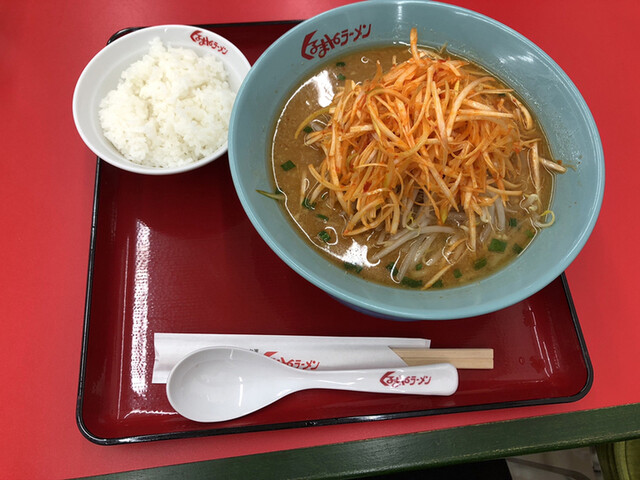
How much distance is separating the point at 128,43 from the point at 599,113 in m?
1.70

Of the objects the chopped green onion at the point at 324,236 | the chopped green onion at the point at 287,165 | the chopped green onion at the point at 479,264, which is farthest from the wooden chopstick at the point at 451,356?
the chopped green onion at the point at 287,165

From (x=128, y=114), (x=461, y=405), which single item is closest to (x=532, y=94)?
(x=461, y=405)

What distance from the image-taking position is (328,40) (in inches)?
54.4

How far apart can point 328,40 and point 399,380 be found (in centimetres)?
103

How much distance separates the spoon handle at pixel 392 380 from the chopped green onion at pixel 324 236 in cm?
37

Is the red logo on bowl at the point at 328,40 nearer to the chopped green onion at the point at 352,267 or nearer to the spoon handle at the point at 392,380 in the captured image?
the chopped green onion at the point at 352,267

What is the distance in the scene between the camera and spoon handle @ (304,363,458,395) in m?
1.22

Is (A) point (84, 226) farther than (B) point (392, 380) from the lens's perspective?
Yes

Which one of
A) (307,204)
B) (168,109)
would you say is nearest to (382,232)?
(307,204)

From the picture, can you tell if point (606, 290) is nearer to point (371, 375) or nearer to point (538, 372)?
point (538, 372)

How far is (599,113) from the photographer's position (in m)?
1.65

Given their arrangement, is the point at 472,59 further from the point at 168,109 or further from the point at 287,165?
the point at 168,109

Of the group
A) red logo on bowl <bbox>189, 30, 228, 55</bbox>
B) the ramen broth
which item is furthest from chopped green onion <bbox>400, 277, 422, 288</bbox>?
red logo on bowl <bbox>189, 30, 228, 55</bbox>

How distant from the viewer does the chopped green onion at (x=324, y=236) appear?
128 centimetres
